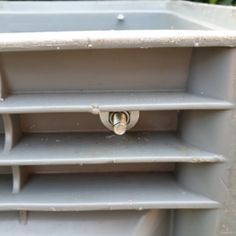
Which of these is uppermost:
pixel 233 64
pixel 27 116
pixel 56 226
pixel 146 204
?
pixel 233 64

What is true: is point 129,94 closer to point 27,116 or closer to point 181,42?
point 181,42

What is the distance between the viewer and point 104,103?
90cm

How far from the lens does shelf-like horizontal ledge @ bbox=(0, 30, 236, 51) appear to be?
2.72ft

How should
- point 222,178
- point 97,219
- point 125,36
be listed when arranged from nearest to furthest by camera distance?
1. point 125,36
2. point 222,178
3. point 97,219

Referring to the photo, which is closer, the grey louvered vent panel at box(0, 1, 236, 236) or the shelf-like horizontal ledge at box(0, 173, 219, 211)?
the grey louvered vent panel at box(0, 1, 236, 236)

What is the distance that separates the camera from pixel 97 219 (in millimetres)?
1076

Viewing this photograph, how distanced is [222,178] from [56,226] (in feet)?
1.67

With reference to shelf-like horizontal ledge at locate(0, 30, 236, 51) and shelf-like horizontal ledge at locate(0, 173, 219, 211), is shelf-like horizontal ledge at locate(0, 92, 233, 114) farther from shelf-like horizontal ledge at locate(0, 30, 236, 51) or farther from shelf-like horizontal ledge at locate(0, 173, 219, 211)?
shelf-like horizontal ledge at locate(0, 173, 219, 211)

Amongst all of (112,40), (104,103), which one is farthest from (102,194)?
(112,40)

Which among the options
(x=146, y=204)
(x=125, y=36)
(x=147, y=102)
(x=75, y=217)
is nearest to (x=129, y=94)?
(x=147, y=102)

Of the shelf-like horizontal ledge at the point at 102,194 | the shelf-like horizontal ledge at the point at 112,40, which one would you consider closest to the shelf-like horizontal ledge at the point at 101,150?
the shelf-like horizontal ledge at the point at 102,194

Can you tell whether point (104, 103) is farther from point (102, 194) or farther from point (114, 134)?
point (102, 194)

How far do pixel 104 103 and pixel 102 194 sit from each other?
290 millimetres

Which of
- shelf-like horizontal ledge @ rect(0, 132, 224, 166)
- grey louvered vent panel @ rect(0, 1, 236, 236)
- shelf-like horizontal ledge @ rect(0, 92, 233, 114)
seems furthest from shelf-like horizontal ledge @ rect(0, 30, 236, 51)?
shelf-like horizontal ledge @ rect(0, 132, 224, 166)
